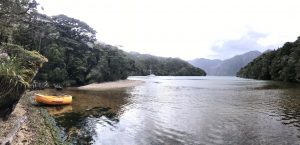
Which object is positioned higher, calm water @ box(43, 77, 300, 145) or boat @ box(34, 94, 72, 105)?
boat @ box(34, 94, 72, 105)

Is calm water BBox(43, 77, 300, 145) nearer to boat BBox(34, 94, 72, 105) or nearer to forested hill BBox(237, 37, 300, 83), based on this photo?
boat BBox(34, 94, 72, 105)

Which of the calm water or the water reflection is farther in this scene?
the water reflection

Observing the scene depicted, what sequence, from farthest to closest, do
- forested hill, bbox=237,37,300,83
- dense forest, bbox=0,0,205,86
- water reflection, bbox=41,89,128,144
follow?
forested hill, bbox=237,37,300,83, dense forest, bbox=0,0,205,86, water reflection, bbox=41,89,128,144

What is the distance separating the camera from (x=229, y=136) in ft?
77.0

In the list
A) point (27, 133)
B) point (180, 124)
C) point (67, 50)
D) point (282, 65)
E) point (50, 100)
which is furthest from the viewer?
point (282, 65)

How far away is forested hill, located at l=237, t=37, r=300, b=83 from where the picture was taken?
4104 inches

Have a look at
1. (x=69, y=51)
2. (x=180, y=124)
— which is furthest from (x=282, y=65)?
(x=180, y=124)

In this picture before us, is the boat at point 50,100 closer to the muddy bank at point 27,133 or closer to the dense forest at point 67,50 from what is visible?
the muddy bank at point 27,133

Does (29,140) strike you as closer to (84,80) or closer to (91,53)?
(84,80)

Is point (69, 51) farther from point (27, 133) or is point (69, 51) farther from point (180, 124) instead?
point (27, 133)

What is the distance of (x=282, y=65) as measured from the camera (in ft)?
382

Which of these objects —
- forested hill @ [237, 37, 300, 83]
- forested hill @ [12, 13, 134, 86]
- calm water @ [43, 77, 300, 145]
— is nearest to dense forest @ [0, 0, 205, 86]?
forested hill @ [12, 13, 134, 86]

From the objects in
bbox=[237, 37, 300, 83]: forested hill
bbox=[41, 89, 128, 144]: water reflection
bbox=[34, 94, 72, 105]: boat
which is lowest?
bbox=[41, 89, 128, 144]: water reflection

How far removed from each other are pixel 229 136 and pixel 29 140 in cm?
1482
